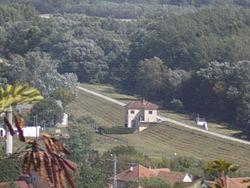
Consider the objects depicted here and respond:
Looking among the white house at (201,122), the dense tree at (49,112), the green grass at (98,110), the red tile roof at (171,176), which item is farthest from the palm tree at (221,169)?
the white house at (201,122)

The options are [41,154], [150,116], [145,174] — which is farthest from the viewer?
[150,116]

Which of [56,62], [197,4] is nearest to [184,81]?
[56,62]

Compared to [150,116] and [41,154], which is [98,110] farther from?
Answer: [41,154]

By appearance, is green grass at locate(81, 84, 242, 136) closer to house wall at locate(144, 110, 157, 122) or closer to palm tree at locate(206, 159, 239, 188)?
house wall at locate(144, 110, 157, 122)

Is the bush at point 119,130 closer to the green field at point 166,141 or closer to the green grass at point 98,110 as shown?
the green field at point 166,141

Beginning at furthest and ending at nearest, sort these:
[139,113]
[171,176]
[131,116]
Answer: [139,113], [131,116], [171,176]

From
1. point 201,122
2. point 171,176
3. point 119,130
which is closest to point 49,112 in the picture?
point 119,130

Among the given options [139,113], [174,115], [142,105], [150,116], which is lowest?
[174,115]
